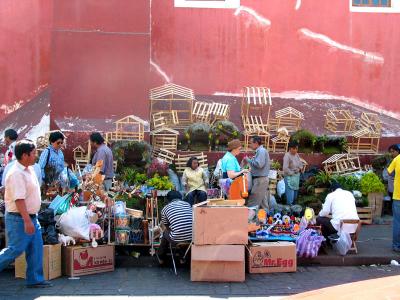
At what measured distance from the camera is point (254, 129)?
1245cm

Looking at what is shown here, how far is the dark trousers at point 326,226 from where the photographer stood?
Result: 8.34 meters

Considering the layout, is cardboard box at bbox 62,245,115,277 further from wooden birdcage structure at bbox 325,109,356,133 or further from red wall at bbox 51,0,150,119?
wooden birdcage structure at bbox 325,109,356,133

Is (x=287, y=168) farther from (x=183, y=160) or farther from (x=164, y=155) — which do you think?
(x=164, y=155)

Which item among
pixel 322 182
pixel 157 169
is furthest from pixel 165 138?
pixel 322 182

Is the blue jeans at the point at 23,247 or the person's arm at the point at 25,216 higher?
the person's arm at the point at 25,216

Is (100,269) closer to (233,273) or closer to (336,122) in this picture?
(233,273)

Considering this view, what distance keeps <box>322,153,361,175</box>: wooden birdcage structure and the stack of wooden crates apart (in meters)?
5.23

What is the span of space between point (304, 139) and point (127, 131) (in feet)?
12.6

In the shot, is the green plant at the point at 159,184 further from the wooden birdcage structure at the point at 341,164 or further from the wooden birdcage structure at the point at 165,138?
the wooden birdcage structure at the point at 341,164

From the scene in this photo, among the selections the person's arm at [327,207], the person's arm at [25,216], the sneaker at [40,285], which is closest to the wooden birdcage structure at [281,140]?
the person's arm at [327,207]

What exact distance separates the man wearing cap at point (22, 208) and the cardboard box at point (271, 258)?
2.75 m

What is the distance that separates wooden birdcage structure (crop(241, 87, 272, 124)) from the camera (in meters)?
13.5

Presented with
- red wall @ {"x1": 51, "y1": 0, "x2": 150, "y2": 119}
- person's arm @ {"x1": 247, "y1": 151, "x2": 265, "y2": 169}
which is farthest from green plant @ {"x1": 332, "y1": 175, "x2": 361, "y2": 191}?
red wall @ {"x1": 51, "y1": 0, "x2": 150, "y2": 119}

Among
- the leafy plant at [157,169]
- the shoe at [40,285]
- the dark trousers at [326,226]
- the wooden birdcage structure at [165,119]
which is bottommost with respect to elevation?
the shoe at [40,285]
